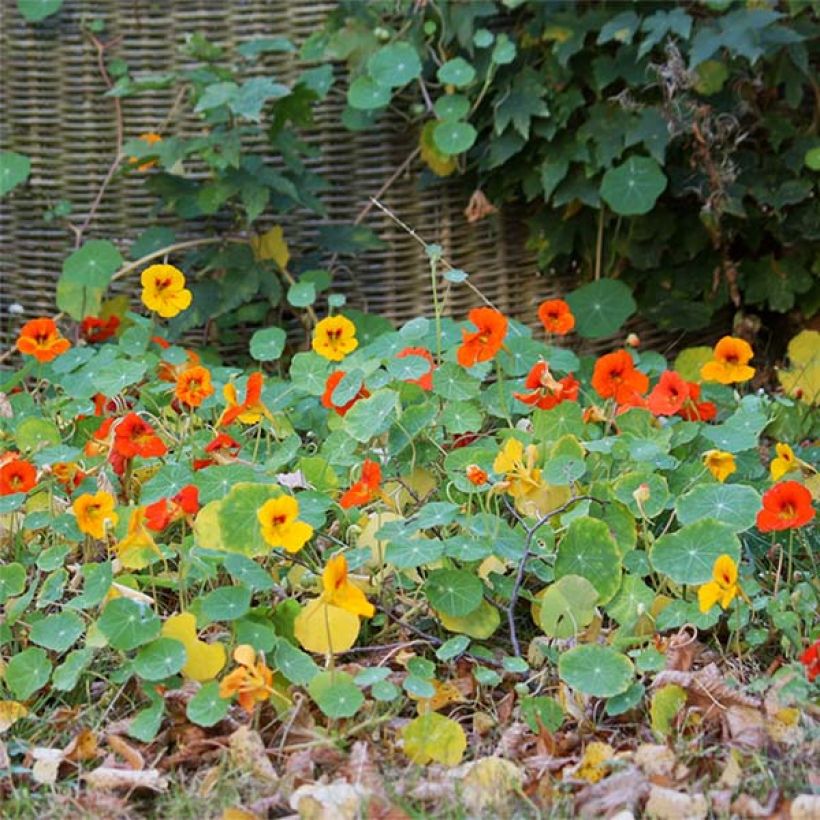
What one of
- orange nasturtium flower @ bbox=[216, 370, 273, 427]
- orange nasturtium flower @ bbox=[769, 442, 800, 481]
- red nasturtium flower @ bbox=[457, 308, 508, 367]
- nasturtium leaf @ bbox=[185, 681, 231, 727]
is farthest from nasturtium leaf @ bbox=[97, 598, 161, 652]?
orange nasturtium flower @ bbox=[769, 442, 800, 481]

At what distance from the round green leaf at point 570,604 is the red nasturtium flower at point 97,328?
6.23 feet

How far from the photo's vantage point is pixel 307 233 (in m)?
3.91

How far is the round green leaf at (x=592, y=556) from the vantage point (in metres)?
2.18

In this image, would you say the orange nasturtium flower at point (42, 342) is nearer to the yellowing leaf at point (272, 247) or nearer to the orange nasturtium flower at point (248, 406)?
the orange nasturtium flower at point (248, 406)

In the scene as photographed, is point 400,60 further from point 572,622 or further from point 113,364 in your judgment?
point 572,622

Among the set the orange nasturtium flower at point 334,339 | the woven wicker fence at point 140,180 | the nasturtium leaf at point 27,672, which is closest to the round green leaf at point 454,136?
the woven wicker fence at point 140,180

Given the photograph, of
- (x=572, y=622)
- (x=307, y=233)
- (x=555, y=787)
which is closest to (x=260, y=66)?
(x=307, y=233)

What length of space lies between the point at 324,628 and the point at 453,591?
0.22 metres

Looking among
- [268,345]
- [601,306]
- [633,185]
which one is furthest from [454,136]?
[268,345]

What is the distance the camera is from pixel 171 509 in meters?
2.21

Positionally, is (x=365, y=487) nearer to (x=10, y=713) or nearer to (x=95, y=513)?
(x=95, y=513)

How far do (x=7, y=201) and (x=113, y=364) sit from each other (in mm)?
1379

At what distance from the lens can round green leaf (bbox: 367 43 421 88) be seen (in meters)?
3.54

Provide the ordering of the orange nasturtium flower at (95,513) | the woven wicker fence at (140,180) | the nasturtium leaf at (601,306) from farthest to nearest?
the woven wicker fence at (140,180) → the nasturtium leaf at (601,306) → the orange nasturtium flower at (95,513)
